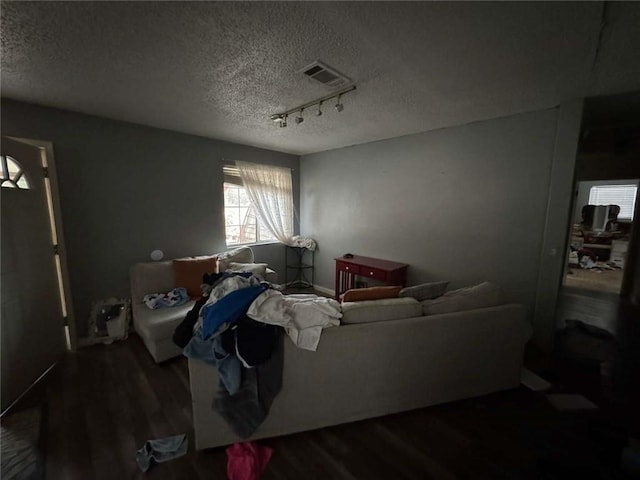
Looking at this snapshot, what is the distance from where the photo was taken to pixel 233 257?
10.7 feet

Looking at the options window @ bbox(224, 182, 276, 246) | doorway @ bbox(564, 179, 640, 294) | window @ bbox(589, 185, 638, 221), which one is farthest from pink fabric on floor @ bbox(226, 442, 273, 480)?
window @ bbox(589, 185, 638, 221)

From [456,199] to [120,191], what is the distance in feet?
12.5

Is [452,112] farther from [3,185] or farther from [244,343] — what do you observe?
[3,185]

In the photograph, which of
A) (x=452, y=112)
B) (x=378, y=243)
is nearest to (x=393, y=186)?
(x=378, y=243)

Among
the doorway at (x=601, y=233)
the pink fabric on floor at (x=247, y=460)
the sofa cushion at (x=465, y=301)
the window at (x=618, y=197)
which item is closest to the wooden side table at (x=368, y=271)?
the sofa cushion at (x=465, y=301)

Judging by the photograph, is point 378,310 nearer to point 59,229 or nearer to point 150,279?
point 150,279

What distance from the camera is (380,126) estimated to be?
2855 mm

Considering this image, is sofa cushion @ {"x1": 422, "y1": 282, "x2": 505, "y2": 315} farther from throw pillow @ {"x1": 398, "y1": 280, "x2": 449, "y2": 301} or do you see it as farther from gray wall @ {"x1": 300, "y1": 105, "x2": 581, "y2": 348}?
gray wall @ {"x1": 300, "y1": 105, "x2": 581, "y2": 348}

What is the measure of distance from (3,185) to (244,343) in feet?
7.40

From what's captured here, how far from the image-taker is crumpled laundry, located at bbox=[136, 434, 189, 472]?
1368mm

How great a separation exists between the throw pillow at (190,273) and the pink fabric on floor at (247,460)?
1.78m

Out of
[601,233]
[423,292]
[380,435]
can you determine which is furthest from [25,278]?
[601,233]

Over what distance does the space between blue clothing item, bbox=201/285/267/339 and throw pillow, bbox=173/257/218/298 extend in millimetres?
1579

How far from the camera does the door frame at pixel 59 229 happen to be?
2.27 m
